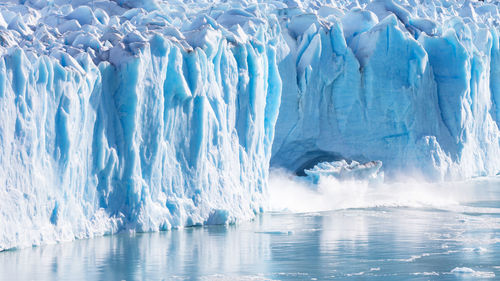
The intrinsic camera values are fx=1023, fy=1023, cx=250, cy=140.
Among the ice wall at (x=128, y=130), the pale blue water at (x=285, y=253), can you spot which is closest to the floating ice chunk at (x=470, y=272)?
the pale blue water at (x=285, y=253)

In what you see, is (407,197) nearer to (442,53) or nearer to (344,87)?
(344,87)

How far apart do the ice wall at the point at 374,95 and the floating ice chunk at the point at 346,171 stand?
139cm

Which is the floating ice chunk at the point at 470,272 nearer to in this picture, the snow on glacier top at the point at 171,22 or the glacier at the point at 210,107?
the glacier at the point at 210,107

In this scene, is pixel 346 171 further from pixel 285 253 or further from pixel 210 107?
pixel 285 253

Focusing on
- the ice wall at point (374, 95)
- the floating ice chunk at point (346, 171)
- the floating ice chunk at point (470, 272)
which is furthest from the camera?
the ice wall at point (374, 95)

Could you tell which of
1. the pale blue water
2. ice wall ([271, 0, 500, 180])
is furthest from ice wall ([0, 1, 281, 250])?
ice wall ([271, 0, 500, 180])

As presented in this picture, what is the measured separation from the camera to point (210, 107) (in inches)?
575

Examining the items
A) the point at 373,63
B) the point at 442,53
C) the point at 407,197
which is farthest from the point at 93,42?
the point at 442,53

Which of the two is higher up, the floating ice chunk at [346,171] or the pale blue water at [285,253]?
the floating ice chunk at [346,171]

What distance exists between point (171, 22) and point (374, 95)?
4.75 metres

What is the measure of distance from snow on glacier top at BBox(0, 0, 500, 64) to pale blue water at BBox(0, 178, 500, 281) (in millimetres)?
2452

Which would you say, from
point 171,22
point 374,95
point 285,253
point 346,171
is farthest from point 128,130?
point 374,95

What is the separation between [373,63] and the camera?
2128 cm

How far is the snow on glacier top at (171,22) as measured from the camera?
43.9ft
